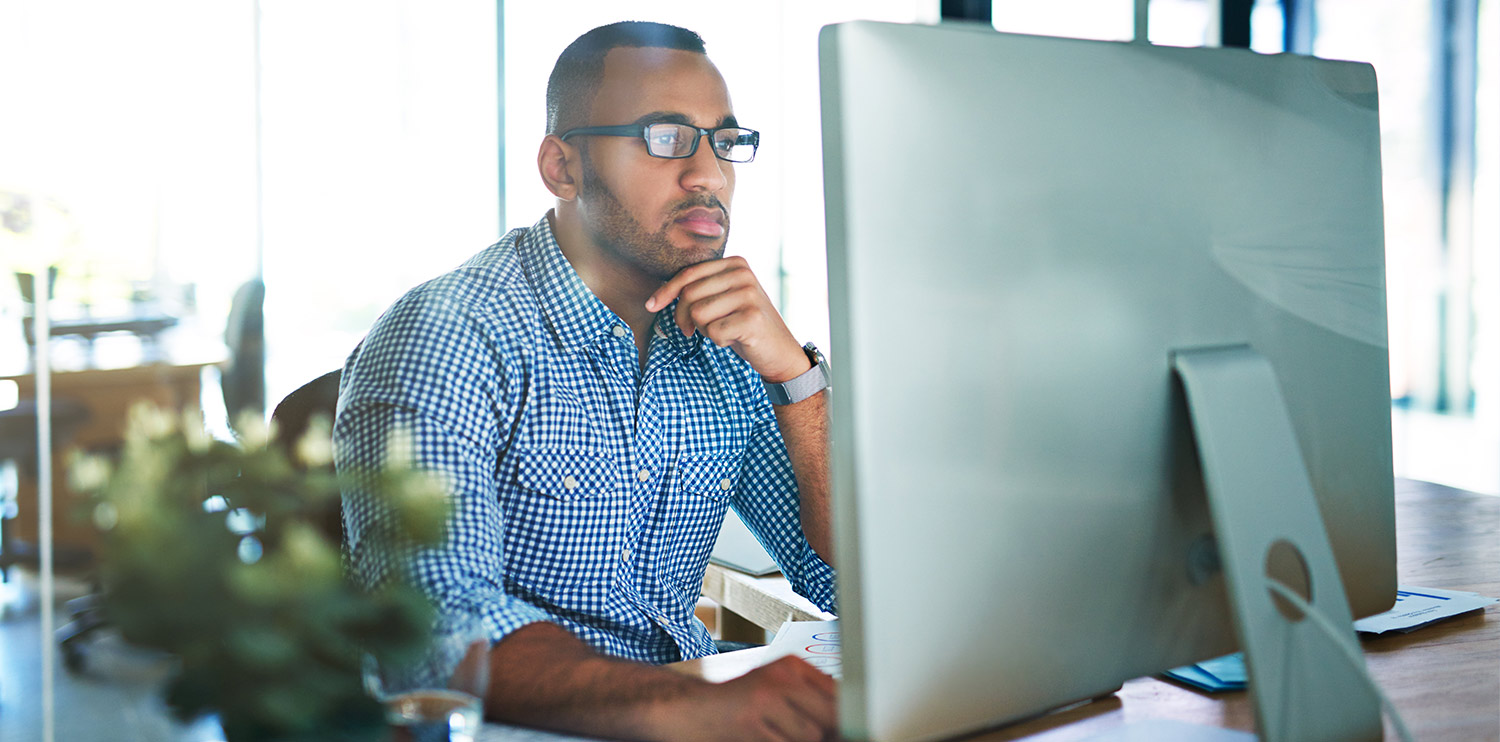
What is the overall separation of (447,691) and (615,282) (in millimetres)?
741

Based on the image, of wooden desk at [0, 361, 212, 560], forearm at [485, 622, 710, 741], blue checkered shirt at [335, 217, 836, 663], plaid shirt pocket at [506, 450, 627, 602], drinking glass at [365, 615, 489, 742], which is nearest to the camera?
drinking glass at [365, 615, 489, 742]

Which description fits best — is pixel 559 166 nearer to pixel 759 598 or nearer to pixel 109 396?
pixel 759 598

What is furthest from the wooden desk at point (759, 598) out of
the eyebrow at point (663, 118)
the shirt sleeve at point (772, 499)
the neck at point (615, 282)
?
the eyebrow at point (663, 118)

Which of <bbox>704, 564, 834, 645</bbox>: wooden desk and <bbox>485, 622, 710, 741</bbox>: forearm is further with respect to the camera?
<bbox>704, 564, 834, 645</bbox>: wooden desk

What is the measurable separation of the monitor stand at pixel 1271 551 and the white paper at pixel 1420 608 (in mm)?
297

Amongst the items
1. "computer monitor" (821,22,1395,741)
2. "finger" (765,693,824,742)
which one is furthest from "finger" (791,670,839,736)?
"computer monitor" (821,22,1395,741)

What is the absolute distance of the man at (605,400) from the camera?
3.24 ft

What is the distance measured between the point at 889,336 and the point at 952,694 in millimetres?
202

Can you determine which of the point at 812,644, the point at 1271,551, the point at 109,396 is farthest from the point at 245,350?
the point at 1271,551

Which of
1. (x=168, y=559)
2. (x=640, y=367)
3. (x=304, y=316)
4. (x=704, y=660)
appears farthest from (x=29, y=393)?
(x=168, y=559)

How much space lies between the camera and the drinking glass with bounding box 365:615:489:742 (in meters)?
0.63

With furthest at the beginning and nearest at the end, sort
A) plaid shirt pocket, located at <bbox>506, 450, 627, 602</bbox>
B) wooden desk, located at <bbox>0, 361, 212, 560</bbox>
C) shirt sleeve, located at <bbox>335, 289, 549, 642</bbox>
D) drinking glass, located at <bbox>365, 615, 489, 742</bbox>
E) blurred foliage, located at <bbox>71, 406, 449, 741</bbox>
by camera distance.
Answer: wooden desk, located at <bbox>0, 361, 212, 560</bbox>, plaid shirt pocket, located at <bbox>506, 450, 627, 602</bbox>, shirt sleeve, located at <bbox>335, 289, 549, 642</bbox>, drinking glass, located at <bbox>365, 615, 489, 742</bbox>, blurred foliage, located at <bbox>71, 406, 449, 741</bbox>

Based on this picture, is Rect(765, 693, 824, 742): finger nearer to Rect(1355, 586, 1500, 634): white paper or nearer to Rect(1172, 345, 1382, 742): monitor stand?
Rect(1172, 345, 1382, 742): monitor stand

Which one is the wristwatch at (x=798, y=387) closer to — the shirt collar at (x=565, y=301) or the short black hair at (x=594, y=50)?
the shirt collar at (x=565, y=301)
